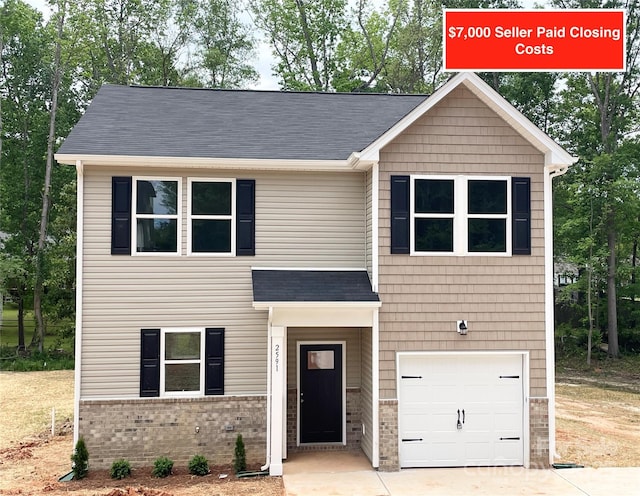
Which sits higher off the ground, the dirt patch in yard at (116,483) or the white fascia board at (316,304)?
the white fascia board at (316,304)

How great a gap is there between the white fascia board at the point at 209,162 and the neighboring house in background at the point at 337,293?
4cm

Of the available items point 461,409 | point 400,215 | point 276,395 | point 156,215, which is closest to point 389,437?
point 461,409

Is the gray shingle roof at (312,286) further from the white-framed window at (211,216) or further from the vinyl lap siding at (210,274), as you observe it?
the white-framed window at (211,216)

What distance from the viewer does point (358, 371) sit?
12609 millimetres

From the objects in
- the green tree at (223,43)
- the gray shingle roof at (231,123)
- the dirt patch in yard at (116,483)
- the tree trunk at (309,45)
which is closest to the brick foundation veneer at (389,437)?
the dirt patch in yard at (116,483)

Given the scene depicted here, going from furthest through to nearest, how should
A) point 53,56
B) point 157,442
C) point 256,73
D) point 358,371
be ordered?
point 256,73, point 53,56, point 358,371, point 157,442

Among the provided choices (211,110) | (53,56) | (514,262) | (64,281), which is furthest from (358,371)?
(53,56)

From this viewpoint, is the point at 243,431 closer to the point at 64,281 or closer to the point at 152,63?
the point at 64,281

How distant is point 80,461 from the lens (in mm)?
11164

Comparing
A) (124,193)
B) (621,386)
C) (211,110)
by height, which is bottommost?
(621,386)

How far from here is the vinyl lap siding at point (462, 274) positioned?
37.6ft

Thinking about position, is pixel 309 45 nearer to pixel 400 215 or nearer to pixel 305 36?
pixel 305 36

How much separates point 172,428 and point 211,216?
4.10 m

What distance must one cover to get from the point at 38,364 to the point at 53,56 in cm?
1532
